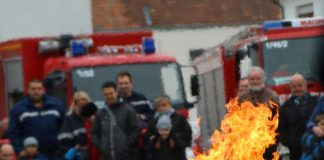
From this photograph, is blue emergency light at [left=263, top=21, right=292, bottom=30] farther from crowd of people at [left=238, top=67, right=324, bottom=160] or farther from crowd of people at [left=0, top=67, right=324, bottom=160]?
crowd of people at [left=0, top=67, right=324, bottom=160]

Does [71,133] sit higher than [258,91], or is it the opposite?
[258,91]

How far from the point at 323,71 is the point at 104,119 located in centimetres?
541

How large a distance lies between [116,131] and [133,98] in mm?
1344

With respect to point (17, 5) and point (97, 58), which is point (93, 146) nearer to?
point (97, 58)

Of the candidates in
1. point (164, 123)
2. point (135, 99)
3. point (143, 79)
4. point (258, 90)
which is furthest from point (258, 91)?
point (143, 79)

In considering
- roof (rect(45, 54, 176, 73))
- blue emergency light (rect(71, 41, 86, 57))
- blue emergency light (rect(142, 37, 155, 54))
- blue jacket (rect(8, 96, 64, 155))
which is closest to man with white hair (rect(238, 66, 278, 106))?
blue jacket (rect(8, 96, 64, 155))

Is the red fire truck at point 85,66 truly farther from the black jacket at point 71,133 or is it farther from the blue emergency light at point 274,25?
the blue emergency light at point 274,25

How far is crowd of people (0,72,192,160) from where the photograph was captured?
42.6 ft

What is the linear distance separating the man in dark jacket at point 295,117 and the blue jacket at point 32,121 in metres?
2.86

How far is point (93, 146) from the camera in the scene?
43.8 feet

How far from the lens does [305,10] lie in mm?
29250

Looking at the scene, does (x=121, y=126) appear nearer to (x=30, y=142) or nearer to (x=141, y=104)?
(x=30, y=142)

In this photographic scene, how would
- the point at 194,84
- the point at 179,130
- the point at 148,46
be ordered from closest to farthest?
the point at 179,130 → the point at 148,46 → the point at 194,84

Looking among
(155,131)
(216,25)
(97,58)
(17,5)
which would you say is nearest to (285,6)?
(216,25)
